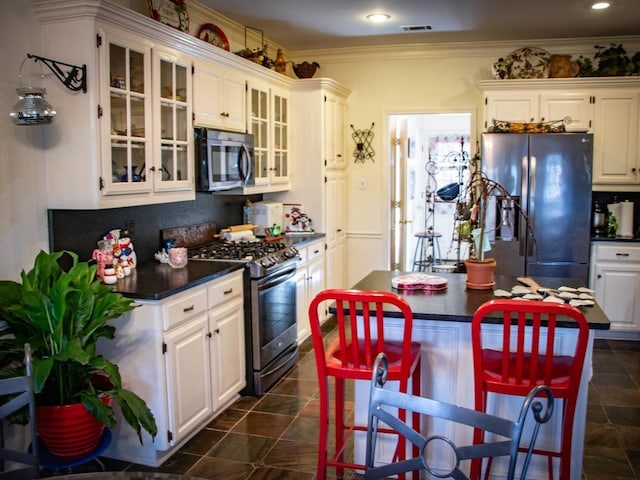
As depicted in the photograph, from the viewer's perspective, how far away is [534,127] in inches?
202

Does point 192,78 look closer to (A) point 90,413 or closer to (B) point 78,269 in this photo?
(B) point 78,269

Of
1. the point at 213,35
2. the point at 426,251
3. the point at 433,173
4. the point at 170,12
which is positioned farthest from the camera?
the point at 433,173

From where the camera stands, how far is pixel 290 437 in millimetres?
3320

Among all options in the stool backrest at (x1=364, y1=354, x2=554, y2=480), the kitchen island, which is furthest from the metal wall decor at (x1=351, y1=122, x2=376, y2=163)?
the stool backrest at (x1=364, y1=354, x2=554, y2=480)

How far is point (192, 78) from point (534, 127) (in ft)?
9.80

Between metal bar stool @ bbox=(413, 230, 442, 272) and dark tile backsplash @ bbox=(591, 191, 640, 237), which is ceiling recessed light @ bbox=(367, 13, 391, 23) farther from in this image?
metal bar stool @ bbox=(413, 230, 442, 272)

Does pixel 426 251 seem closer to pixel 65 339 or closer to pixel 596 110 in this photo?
pixel 596 110

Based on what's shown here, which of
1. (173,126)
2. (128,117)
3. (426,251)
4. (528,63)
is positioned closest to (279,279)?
(173,126)

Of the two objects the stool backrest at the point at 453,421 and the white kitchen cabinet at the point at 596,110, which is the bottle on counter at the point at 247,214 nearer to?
the white kitchen cabinet at the point at 596,110

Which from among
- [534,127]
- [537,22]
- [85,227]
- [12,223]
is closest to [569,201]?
[534,127]

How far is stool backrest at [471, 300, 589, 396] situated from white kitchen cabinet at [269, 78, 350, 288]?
10.2 ft

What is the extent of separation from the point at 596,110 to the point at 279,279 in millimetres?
3242

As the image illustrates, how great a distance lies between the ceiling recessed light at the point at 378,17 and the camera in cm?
461

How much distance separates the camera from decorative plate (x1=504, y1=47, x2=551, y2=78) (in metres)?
5.35
